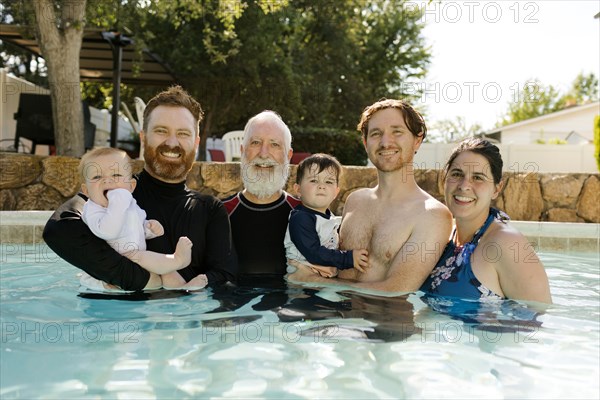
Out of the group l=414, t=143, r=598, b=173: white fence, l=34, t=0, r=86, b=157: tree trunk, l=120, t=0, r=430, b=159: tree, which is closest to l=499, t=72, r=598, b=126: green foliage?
Answer: l=120, t=0, r=430, b=159: tree

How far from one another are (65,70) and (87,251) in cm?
710

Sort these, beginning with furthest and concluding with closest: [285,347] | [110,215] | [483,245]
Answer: [483,245], [110,215], [285,347]

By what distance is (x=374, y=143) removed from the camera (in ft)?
11.6

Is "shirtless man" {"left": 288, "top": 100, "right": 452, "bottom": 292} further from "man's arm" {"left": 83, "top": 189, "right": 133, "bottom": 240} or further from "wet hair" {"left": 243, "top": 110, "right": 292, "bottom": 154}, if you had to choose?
"man's arm" {"left": 83, "top": 189, "right": 133, "bottom": 240}

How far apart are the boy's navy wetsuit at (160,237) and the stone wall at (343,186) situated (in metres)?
3.90

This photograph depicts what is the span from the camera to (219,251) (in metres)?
3.28

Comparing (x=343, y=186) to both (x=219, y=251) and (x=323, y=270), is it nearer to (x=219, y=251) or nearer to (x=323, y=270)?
(x=323, y=270)

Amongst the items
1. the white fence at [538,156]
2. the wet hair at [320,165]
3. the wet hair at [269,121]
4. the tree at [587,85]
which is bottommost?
the wet hair at [320,165]


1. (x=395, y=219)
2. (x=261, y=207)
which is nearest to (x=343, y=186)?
(x=261, y=207)

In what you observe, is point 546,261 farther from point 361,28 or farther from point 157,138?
point 361,28

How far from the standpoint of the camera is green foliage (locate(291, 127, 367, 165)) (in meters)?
17.0

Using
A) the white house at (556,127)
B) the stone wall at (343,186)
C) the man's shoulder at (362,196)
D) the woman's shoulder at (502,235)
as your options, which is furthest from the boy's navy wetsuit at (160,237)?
the white house at (556,127)

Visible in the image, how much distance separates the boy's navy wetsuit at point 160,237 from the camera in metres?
2.93

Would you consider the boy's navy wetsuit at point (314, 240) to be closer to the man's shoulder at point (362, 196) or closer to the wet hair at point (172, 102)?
the man's shoulder at point (362, 196)
